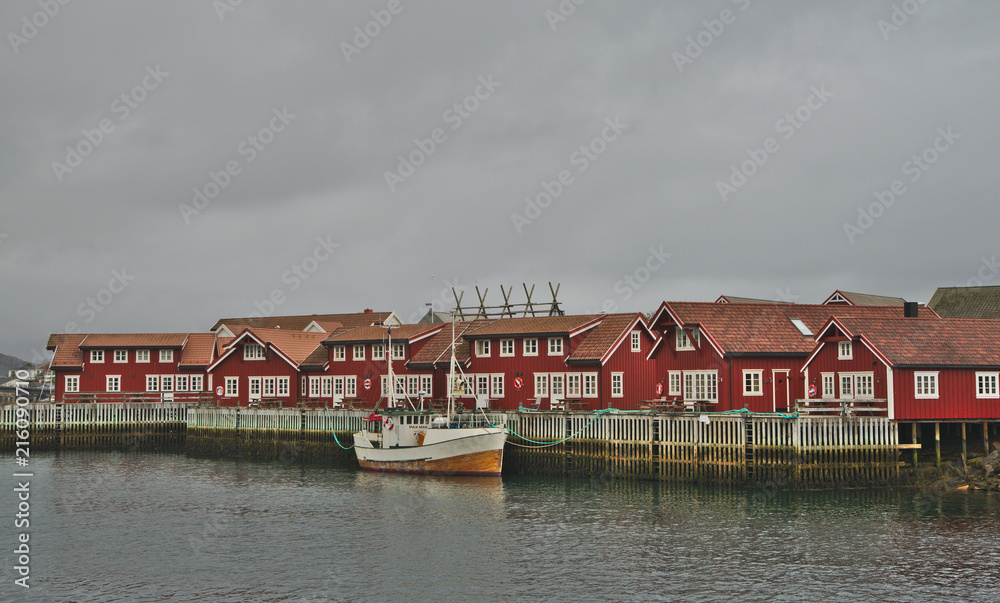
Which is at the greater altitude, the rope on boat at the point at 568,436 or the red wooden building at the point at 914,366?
the red wooden building at the point at 914,366

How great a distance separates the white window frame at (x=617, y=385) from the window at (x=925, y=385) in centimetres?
1792

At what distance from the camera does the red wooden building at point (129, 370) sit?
284 ft

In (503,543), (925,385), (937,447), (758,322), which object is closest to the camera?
(503,543)

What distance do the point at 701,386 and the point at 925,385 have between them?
40.6 ft

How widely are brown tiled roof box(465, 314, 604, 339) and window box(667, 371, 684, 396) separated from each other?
7.32 m

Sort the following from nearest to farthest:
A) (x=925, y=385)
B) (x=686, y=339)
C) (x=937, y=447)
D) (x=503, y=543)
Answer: (x=503, y=543), (x=925, y=385), (x=937, y=447), (x=686, y=339)

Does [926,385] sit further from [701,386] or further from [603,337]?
[603,337]

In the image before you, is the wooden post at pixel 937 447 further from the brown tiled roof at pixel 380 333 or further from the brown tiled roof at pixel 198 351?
the brown tiled roof at pixel 198 351

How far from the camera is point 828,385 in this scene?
5278 centimetres

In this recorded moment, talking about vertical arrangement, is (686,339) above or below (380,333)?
below

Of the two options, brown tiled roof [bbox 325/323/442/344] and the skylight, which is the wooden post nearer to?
the skylight

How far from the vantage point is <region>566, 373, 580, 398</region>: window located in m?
63.6

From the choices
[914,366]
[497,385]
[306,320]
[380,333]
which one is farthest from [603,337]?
[306,320]

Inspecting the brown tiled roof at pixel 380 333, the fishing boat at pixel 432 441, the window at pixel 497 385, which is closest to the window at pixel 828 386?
the fishing boat at pixel 432 441
